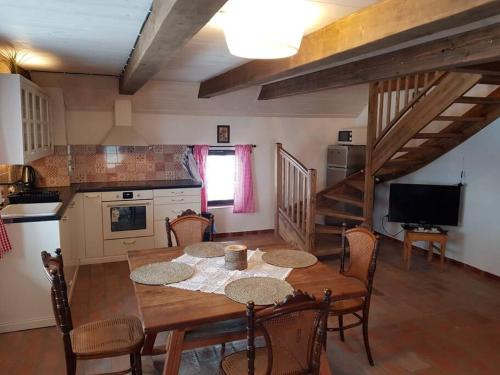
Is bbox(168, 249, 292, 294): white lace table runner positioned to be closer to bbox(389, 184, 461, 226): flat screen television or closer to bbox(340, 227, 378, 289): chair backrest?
bbox(340, 227, 378, 289): chair backrest

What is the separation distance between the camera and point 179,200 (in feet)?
16.2

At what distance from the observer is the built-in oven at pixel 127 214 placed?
460 centimetres

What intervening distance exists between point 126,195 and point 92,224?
511 millimetres

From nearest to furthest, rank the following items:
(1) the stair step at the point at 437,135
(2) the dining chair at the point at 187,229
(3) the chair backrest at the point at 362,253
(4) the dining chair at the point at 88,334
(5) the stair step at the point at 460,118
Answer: (4) the dining chair at the point at 88,334 < (3) the chair backrest at the point at 362,253 < (2) the dining chair at the point at 187,229 < (5) the stair step at the point at 460,118 < (1) the stair step at the point at 437,135

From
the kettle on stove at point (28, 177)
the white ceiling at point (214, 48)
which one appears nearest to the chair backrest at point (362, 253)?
the white ceiling at point (214, 48)

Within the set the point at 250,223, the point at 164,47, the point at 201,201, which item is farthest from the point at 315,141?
the point at 164,47

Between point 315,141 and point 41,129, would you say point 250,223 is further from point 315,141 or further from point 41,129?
point 41,129

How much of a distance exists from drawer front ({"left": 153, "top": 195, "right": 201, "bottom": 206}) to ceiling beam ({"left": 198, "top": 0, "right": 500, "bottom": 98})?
2351 millimetres

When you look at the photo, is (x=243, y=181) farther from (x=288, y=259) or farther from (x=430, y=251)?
(x=288, y=259)

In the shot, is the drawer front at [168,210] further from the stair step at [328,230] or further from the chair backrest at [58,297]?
the chair backrest at [58,297]

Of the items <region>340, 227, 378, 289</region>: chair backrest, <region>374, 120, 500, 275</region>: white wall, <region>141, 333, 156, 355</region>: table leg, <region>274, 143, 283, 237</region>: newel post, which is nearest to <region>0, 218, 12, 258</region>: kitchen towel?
<region>141, 333, 156, 355</region>: table leg

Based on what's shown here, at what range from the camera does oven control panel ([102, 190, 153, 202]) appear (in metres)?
4.57

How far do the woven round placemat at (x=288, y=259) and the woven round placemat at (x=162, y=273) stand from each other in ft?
1.78

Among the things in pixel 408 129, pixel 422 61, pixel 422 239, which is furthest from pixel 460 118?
pixel 422 61
